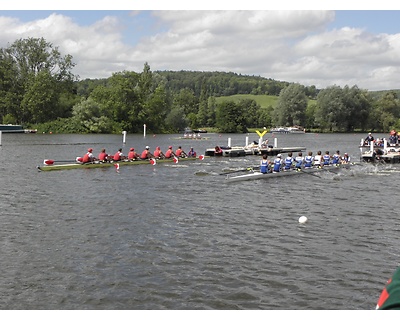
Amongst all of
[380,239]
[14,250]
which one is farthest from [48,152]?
[380,239]

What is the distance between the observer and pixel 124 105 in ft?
302

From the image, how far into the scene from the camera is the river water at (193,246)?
33.8ft

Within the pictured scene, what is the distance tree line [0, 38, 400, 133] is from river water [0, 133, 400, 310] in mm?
64845

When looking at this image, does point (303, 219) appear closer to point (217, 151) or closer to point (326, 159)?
point (326, 159)

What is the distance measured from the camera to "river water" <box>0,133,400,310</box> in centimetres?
1030

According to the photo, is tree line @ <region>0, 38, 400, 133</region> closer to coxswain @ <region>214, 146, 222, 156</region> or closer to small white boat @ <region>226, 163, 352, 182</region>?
coxswain @ <region>214, 146, 222, 156</region>

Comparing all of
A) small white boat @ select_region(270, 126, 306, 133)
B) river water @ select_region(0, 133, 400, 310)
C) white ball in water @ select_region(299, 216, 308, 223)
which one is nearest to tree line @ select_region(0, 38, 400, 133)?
small white boat @ select_region(270, 126, 306, 133)

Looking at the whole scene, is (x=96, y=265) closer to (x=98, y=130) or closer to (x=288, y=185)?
(x=288, y=185)

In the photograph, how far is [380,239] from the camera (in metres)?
15.0

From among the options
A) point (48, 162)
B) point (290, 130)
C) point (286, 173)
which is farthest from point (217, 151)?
point (290, 130)

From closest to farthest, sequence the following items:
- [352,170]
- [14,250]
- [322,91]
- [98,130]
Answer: [14,250] < [352,170] < [98,130] < [322,91]

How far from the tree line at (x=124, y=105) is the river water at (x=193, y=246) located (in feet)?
213

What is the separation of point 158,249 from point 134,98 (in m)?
82.5

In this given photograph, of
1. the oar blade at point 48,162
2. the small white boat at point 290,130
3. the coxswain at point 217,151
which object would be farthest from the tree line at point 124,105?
the oar blade at point 48,162
